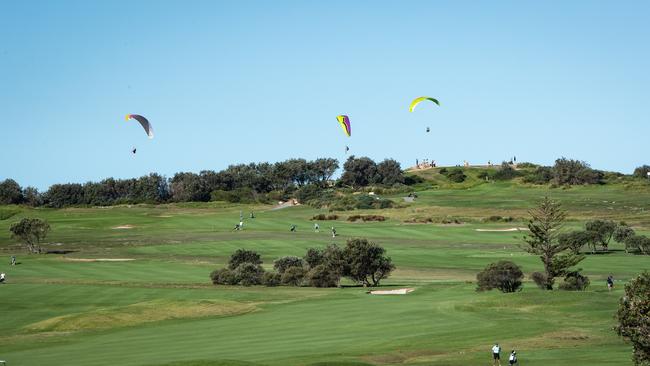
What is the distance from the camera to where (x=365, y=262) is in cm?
8956

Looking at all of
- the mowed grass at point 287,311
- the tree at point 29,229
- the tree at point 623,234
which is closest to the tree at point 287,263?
the mowed grass at point 287,311

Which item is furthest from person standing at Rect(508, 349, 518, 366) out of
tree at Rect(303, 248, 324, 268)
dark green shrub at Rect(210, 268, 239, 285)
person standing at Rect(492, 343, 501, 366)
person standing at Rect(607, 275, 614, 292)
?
tree at Rect(303, 248, 324, 268)

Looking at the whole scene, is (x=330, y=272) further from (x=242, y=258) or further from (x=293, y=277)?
(x=242, y=258)

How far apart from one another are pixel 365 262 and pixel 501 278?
1681 centimetres

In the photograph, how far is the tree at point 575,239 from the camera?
343 ft

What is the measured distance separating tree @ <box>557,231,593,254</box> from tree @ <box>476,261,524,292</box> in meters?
27.6

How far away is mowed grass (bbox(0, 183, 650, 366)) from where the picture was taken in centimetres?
5253

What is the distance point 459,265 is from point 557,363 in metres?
53.8

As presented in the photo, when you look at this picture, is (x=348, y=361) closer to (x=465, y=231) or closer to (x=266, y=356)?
(x=266, y=356)

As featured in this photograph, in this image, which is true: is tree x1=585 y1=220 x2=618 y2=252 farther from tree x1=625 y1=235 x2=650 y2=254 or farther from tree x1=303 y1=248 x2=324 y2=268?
tree x1=303 y1=248 x2=324 y2=268

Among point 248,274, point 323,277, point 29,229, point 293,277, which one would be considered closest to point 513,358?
point 323,277

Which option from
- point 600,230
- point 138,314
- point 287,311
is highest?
point 600,230

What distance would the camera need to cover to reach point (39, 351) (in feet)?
187

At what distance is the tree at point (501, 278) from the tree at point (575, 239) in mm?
27579
